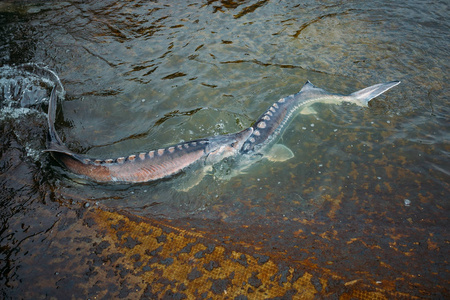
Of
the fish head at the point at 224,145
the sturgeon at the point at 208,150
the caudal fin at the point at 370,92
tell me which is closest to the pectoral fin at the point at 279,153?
the sturgeon at the point at 208,150

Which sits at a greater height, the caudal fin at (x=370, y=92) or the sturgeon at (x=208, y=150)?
Answer: the caudal fin at (x=370, y=92)

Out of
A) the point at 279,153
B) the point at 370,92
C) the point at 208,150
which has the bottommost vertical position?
the point at 279,153

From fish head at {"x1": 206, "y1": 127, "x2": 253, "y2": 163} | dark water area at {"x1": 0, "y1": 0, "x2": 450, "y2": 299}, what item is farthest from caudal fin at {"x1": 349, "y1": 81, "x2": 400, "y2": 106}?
fish head at {"x1": 206, "y1": 127, "x2": 253, "y2": 163}

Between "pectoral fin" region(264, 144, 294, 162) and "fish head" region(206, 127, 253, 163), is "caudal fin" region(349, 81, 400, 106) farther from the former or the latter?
"fish head" region(206, 127, 253, 163)

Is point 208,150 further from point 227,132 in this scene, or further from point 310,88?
point 310,88

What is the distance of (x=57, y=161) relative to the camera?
142 inches

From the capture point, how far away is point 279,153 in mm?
3836

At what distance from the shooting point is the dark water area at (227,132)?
2.43 m

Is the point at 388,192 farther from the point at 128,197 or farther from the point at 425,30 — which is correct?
the point at 425,30

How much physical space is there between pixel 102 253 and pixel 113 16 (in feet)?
18.7

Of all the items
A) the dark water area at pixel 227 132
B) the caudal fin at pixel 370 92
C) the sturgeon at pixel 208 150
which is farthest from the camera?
the caudal fin at pixel 370 92

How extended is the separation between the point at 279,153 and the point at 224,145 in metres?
0.70

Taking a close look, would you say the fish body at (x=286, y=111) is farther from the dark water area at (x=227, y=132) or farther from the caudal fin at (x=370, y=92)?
the dark water area at (x=227, y=132)

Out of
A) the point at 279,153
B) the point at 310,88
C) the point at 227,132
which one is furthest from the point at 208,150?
the point at 310,88
